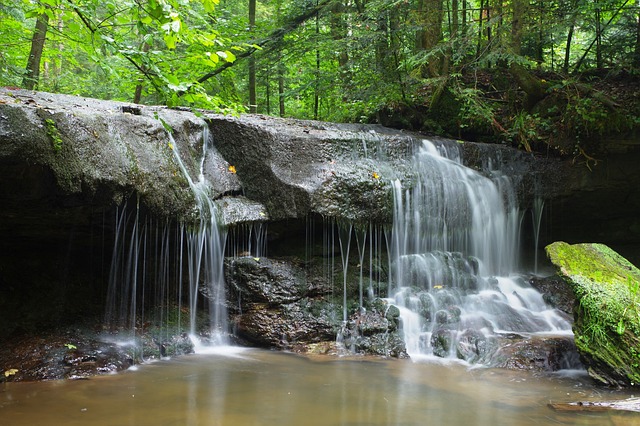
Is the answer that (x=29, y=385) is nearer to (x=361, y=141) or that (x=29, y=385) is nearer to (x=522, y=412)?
(x=522, y=412)

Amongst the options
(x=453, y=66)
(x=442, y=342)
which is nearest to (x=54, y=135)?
(x=442, y=342)

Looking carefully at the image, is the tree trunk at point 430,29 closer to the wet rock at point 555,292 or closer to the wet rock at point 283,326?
the wet rock at point 555,292

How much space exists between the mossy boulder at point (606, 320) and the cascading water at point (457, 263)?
1.29 metres

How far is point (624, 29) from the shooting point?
9984mm

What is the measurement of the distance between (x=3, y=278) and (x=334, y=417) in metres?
4.58

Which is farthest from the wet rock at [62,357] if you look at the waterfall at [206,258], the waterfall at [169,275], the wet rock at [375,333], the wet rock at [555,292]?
the wet rock at [555,292]

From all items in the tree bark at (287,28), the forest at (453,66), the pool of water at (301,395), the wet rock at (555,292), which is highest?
the tree bark at (287,28)

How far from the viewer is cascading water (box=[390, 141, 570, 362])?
22.5 ft

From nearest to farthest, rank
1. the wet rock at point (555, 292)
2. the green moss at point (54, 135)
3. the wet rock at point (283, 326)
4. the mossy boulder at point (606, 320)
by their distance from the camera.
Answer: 1. the green moss at point (54, 135)
2. the mossy boulder at point (606, 320)
3. the wet rock at point (283, 326)
4. the wet rock at point (555, 292)

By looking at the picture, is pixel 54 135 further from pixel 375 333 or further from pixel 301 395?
pixel 375 333

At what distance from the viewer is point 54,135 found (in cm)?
479

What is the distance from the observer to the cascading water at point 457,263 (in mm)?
6855

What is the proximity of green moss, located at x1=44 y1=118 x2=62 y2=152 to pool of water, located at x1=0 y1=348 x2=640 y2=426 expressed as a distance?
2326 mm

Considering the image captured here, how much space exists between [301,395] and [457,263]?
433 cm
